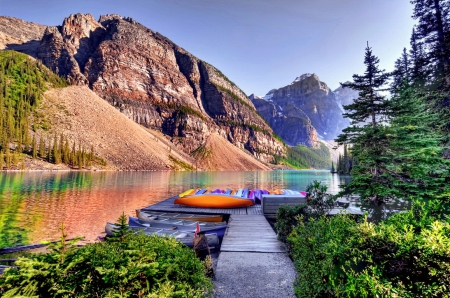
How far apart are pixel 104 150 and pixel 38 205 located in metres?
79.3

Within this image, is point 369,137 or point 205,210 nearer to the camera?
point 369,137

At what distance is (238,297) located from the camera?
5176 millimetres

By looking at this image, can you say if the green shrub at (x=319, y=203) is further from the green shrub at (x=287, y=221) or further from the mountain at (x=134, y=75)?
the mountain at (x=134, y=75)

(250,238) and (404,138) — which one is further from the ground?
(404,138)

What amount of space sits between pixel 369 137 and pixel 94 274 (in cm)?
1541

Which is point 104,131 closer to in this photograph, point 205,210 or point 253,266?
point 205,210

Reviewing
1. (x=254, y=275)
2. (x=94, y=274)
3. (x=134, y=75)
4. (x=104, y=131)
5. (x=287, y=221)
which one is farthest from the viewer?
(x=134, y=75)

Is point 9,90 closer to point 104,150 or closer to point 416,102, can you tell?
point 104,150

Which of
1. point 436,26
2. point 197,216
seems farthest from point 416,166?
point 436,26

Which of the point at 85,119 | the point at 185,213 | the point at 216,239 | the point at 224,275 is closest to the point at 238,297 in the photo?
the point at 224,275

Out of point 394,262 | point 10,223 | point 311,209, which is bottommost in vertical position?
point 10,223

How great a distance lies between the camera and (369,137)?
45.8 feet

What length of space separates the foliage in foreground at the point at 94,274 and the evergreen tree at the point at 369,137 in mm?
10979

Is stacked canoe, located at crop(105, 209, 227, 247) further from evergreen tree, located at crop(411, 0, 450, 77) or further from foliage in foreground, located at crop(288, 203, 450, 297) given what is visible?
evergreen tree, located at crop(411, 0, 450, 77)
